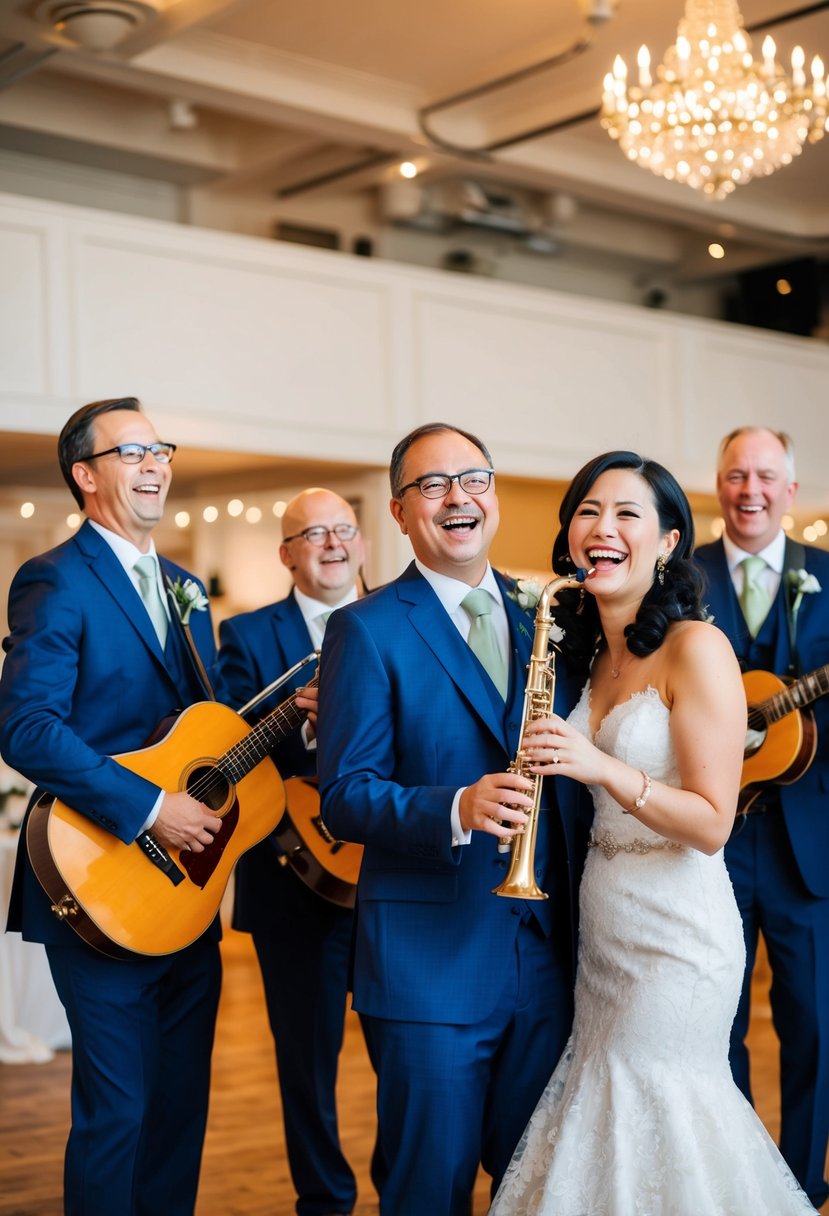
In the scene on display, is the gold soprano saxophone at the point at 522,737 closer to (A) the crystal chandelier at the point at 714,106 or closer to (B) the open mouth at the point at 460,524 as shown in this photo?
(B) the open mouth at the point at 460,524

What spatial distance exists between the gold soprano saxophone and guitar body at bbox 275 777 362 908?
4.04 ft

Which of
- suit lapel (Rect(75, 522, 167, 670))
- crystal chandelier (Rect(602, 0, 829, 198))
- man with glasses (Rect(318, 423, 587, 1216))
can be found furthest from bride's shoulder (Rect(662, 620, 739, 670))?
crystal chandelier (Rect(602, 0, 829, 198))

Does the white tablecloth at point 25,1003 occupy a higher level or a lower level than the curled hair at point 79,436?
lower

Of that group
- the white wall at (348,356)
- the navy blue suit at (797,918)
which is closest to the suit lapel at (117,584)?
the navy blue suit at (797,918)

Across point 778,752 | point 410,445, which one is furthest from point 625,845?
point 778,752

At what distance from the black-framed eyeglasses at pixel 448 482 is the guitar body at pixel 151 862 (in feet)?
2.96

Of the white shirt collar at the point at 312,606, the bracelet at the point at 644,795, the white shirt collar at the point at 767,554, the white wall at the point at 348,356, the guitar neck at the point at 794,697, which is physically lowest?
the bracelet at the point at 644,795

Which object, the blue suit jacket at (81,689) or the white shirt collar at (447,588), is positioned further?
the blue suit jacket at (81,689)

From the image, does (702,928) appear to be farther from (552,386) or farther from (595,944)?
(552,386)

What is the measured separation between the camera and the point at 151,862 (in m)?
3.30

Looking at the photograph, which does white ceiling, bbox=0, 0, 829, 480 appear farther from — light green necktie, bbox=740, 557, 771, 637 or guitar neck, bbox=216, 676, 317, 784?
guitar neck, bbox=216, 676, 317, 784

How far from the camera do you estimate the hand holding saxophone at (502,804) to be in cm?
242

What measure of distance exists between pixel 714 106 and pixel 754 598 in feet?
8.49

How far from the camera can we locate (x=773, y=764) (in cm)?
392
